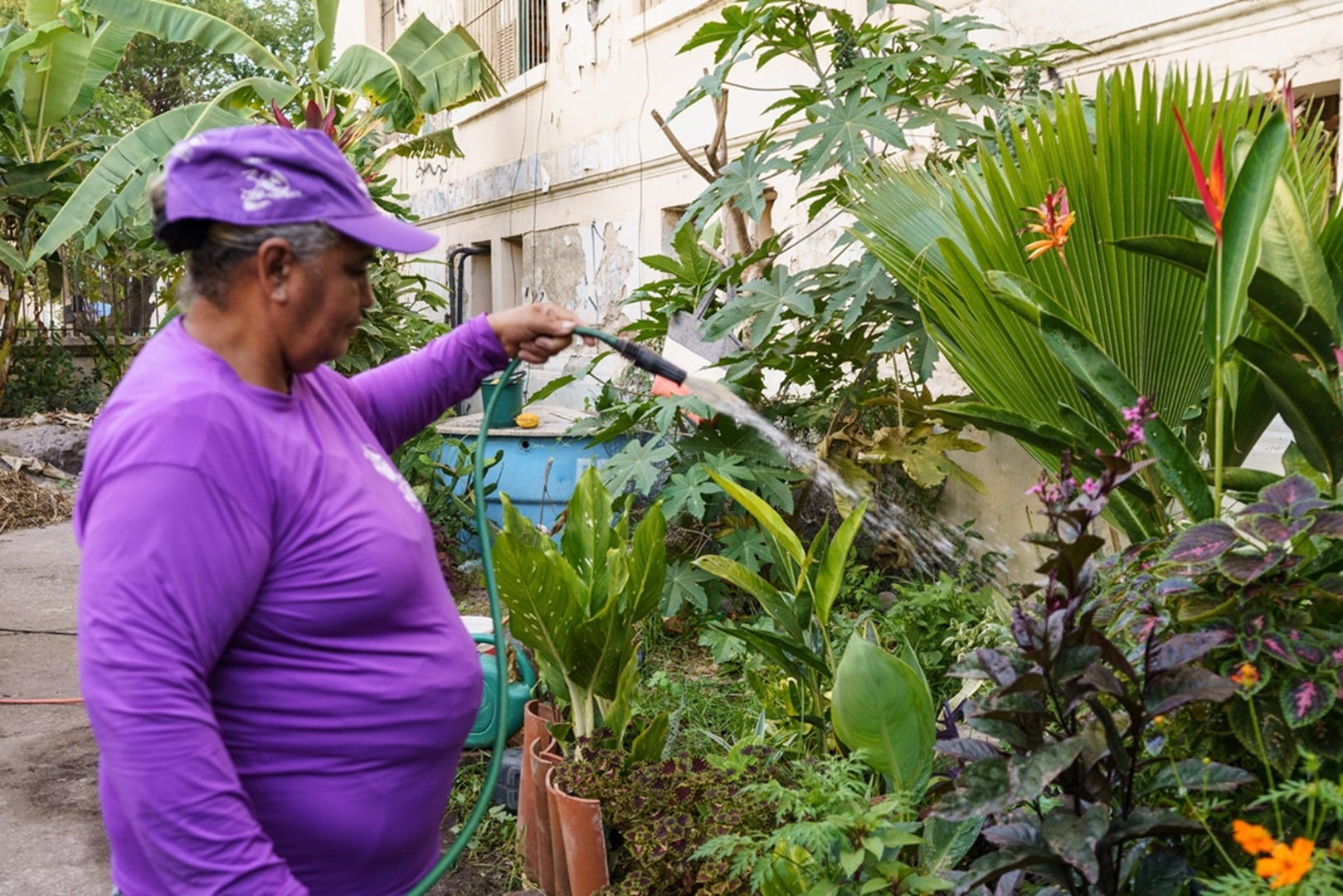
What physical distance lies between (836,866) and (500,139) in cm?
1044

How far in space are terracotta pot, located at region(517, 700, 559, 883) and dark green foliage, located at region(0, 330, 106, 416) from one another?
1154 centimetres

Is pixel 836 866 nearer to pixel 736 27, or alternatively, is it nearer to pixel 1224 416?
pixel 1224 416

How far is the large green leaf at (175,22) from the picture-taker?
30.2 feet

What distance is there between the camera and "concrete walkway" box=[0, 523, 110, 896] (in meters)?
3.58

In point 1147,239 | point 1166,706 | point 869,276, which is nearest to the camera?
point 1166,706

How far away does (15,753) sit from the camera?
4562 millimetres

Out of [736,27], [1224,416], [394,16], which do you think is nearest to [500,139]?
[394,16]

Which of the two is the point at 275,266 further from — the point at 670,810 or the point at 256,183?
the point at 670,810

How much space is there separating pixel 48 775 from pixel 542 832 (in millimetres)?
2140

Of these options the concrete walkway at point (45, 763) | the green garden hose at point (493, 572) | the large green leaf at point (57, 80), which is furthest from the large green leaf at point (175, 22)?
the green garden hose at point (493, 572)

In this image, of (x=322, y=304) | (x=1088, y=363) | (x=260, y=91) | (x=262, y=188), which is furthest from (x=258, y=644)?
(x=260, y=91)

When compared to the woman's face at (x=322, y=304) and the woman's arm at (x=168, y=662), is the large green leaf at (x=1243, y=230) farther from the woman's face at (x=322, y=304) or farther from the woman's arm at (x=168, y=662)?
the woman's arm at (x=168, y=662)

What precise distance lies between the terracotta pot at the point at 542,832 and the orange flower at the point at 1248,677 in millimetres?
1784

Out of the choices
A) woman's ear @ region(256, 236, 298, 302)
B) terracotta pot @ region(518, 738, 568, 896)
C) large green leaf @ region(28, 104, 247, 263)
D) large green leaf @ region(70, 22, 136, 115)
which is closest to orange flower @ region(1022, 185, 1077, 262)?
woman's ear @ region(256, 236, 298, 302)
